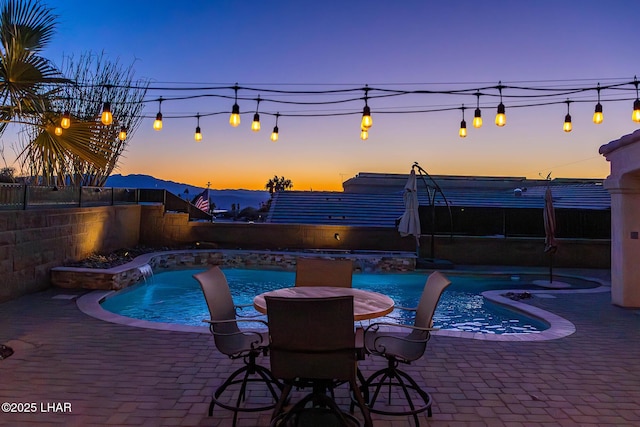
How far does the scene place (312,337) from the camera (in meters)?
2.36

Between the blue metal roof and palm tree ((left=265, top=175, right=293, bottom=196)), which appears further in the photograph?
palm tree ((left=265, top=175, right=293, bottom=196))

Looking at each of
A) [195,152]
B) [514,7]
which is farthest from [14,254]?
[195,152]

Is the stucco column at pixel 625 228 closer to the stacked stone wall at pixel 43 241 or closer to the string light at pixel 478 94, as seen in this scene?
the string light at pixel 478 94

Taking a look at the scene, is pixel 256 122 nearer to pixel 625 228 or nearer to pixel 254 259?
pixel 254 259

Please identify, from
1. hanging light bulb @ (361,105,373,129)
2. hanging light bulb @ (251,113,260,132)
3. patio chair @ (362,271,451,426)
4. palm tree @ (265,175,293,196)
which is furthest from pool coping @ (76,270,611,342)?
palm tree @ (265,175,293,196)

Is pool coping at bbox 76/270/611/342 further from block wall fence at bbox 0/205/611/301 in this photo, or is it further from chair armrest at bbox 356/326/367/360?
block wall fence at bbox 0/205/611/301

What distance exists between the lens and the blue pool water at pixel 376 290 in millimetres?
6863

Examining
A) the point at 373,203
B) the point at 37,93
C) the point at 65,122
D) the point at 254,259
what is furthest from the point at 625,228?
the point at 373,203

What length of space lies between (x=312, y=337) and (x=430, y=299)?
119cm

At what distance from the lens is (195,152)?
77.2 ft

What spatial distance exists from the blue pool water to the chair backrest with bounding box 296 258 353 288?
3.11m

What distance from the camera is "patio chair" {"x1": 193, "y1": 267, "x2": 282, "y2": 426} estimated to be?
9.65ft

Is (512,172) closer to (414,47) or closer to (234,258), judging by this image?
(414,47)

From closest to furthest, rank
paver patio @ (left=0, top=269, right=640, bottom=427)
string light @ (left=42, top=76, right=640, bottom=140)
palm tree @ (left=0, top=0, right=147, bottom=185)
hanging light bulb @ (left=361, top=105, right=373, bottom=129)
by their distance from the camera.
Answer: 1. paver patio @ (left=0, top=269, right=640, bottom=427)
2. palm tree @ (left=0, top=0, right=147, bottom=185)
3. hanging light bulb @ (left=361, top=105, right=373, bottom=129)
4. string light @ (left=42, top=76, right=640, bottom=140)
